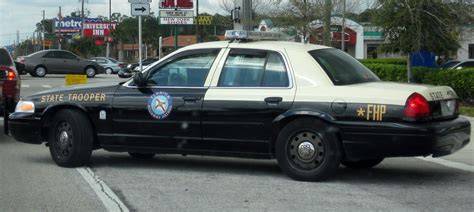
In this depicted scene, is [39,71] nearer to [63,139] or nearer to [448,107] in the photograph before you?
[63,139]

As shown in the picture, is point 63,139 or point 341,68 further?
point 63,139

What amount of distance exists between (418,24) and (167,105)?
35.3 ft

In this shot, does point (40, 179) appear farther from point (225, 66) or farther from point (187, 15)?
point (187, 15)

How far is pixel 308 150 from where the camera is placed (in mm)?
7023

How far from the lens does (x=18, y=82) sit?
11062 mm

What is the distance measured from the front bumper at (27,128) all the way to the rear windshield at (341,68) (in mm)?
3693

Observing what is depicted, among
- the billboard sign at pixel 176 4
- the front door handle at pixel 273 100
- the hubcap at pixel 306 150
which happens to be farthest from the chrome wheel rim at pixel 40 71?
the hubcap at pixel 306 150

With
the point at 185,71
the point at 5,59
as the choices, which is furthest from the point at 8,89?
the point at 185,71

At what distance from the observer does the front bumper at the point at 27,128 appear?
8237mm

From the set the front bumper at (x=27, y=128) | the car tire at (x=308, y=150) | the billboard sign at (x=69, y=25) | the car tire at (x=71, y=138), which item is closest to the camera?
the car tire at (x=308, y=150)

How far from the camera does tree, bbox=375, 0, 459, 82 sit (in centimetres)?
1642

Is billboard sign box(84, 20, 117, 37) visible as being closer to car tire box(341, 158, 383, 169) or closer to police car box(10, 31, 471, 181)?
police car box(10, 31, 471, 181)

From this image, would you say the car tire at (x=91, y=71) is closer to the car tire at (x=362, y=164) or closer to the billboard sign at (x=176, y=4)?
the billboard sign at (x=176, y=4)

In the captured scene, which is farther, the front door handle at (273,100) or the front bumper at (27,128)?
the front bumper at (27,128)
